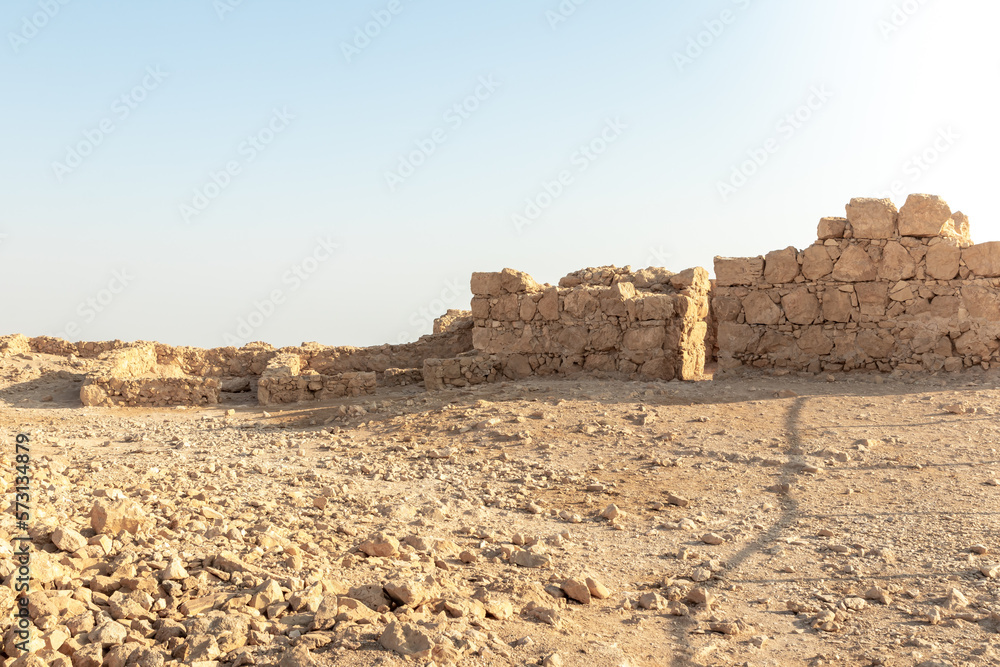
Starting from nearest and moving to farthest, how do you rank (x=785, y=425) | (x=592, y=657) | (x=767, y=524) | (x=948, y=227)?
1. (x=592, y=657)
2. (x=767, y=524)
3. (x=785, y=425)
4. (x=948, y=227)

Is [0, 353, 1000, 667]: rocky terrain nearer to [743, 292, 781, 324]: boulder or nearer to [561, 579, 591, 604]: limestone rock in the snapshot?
[561, 579, 591, 604]: limestone rock

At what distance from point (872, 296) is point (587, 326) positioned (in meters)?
4.57

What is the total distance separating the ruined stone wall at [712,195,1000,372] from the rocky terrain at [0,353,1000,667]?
1108 millimetres

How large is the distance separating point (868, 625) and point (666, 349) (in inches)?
335

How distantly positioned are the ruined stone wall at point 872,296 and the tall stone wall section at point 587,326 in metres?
0.94

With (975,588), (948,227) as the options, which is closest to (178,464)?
(975,588)

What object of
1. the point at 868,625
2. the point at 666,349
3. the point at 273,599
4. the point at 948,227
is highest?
the point at 948,227

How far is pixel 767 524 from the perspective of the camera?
18.5 feet

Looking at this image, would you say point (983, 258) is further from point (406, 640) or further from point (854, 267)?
point (406, 640)

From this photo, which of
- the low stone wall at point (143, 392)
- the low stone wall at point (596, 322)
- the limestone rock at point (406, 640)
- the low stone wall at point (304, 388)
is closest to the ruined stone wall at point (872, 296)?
the low stone wall at point (596, 322)

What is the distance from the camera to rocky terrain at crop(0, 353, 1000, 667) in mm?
3430

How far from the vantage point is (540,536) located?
5.37 m

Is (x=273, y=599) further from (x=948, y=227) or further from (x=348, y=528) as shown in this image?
(x=948, y=227)

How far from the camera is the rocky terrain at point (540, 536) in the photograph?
343cm
